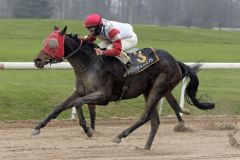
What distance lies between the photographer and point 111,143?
7.40 m

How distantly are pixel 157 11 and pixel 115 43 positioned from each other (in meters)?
71.7

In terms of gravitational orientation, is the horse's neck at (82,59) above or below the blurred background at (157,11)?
above

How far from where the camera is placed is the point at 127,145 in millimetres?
7383

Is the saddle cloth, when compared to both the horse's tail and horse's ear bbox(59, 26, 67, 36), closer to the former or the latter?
the horse's tail

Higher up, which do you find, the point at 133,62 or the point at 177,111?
the point at 133,62

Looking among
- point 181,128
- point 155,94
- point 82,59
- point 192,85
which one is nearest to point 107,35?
point 82,59

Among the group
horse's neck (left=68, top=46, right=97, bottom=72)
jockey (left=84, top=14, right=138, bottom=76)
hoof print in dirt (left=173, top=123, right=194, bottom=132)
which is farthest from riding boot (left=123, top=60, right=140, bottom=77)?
hoof print in dirt (left=173, top=123, right=194, bottom=132)

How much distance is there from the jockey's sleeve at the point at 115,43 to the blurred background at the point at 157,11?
203 ft

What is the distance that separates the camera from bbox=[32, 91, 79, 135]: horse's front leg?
22.7ft

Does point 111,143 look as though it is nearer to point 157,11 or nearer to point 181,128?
point 181,128

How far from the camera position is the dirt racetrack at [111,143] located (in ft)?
21.5

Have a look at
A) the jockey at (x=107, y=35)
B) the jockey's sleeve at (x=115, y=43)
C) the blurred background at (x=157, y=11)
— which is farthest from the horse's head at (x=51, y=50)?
the blurred background at (x=157, y=11)

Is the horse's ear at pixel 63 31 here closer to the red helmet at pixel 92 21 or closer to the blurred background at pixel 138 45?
the red helmet at pixel 92 21

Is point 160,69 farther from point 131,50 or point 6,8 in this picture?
point 6,8
